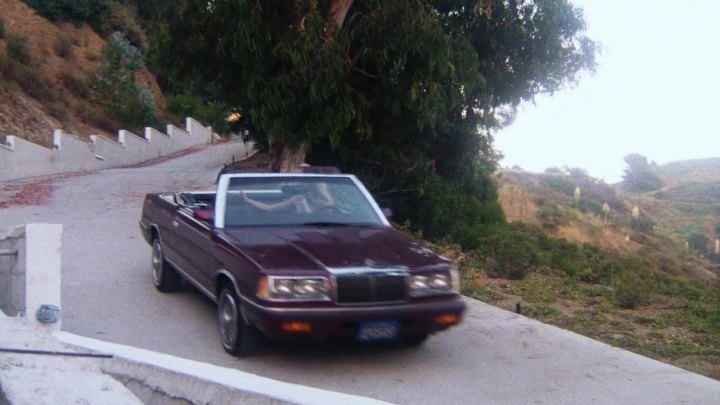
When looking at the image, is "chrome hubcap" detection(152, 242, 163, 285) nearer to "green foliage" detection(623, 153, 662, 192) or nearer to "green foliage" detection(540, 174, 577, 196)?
"green foliage" detection(540, 174, 577, 196)

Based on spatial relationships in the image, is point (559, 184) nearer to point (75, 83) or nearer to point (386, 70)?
point (75, 83)

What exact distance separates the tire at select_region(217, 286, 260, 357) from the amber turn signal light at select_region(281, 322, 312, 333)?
1.77ft

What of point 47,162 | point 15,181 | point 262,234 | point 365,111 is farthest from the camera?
point 47,162

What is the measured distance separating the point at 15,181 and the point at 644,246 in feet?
67.4

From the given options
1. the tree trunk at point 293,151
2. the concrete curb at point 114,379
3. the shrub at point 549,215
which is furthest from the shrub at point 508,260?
the shrub at point 549,215

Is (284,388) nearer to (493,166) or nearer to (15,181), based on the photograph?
(15,181)

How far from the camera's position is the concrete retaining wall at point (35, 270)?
610cm

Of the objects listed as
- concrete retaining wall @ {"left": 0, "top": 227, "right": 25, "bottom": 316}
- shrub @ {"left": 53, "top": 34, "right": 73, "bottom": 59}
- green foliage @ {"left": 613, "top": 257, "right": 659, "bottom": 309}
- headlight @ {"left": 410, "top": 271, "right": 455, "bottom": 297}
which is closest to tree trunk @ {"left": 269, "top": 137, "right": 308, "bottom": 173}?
green foliage @ {"left": 613, "top": 257, "right": 659, "bottom": 309}

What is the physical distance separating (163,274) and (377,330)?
11.3ft

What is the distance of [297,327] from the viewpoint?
19.4 ft

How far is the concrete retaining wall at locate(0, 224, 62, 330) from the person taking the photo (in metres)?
6.10

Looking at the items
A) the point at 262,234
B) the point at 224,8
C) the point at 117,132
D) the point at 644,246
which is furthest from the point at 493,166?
the point at 262,234

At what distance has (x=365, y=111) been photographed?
14.4 m

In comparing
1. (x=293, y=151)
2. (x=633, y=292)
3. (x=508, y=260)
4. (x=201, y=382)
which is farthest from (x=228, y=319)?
(x=293, y=151)
